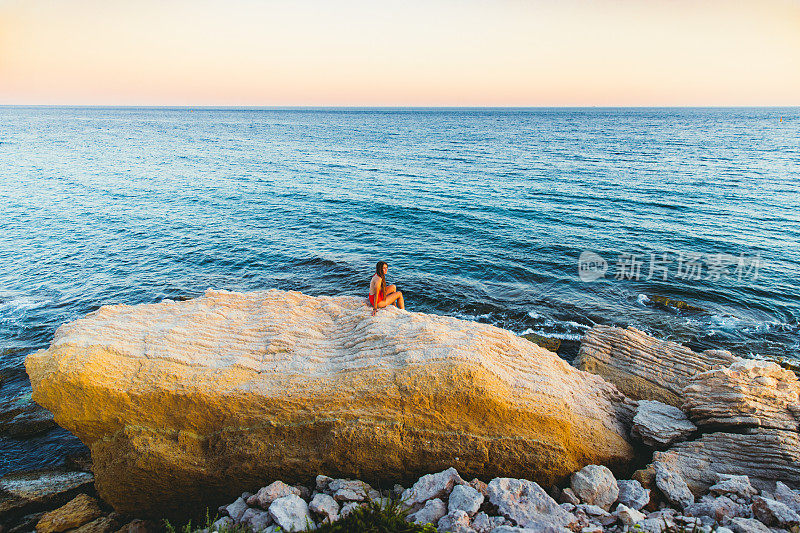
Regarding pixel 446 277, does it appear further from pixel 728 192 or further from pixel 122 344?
pixel 728 192

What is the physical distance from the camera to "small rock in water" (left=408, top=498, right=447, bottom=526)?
786 centimetres

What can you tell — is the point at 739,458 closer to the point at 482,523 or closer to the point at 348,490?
the point at 482,523

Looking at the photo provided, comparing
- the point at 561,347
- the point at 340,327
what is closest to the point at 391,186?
the point at 561,347

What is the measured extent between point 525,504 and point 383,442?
305cm

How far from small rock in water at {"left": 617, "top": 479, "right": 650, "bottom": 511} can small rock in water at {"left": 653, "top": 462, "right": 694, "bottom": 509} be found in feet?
1.43

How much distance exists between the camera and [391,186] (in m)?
46.3

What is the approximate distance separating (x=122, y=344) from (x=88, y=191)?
151 ft

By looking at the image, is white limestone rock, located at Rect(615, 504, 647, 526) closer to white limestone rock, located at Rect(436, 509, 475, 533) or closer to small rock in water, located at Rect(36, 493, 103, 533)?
white limestone rock, located at Rect(436, 509, 475, 533)

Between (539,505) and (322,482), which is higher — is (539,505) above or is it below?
above

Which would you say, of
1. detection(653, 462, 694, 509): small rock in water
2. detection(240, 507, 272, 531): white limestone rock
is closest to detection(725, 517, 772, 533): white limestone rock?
detection(653, 462, 694, 509): small rock in water

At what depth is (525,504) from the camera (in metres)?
8.12

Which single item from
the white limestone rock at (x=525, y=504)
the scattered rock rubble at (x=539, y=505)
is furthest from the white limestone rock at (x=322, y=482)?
the white limestone rock at (x=525, y=504)
